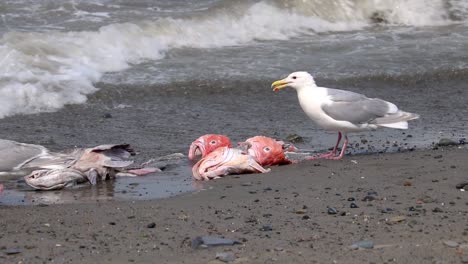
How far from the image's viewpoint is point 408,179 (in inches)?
281

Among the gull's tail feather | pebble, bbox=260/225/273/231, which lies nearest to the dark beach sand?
pebble, bbox=260/225/273/231

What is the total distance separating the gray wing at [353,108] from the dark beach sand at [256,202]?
0.33 metres

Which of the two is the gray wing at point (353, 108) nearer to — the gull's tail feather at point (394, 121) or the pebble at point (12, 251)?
the gull's tail feather at point (394, 121)

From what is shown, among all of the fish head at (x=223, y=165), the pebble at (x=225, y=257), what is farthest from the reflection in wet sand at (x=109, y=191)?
the pebble at (x=225, y=257)

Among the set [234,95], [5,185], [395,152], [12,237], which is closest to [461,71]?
[234,95]

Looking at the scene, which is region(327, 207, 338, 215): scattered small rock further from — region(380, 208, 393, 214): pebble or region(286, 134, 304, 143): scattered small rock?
region(286, 134, 304, 143): scattered small rock

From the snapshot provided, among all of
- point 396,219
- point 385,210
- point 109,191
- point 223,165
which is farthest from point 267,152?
point 396,219

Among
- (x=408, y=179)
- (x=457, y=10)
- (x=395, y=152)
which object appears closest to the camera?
(x=408, y=179)

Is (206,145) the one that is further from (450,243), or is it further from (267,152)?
(450,243)

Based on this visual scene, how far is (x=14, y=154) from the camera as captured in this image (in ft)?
23.4

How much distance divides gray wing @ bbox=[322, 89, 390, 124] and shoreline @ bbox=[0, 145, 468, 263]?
2.88 feet

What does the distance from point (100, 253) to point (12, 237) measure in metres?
0.68

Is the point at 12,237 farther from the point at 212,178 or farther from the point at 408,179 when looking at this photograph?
the point at 408,179

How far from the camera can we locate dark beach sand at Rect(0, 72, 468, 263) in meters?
5.40
